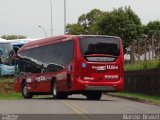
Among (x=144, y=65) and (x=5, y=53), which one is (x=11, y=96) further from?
(x=5, y=53)

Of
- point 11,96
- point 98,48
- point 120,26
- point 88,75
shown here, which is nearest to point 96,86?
point 88,75

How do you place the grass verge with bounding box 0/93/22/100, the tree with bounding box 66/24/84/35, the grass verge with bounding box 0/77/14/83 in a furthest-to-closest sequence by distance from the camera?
the tree with bounding box 66/24/84/35 → the grass verge with bounding box 0/77/14/83 → the grass verge with bounding box 0/93/22/100

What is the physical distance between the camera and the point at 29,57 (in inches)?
1416

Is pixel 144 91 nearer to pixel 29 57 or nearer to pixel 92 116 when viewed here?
pixel 29 57

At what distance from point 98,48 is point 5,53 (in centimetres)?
2407

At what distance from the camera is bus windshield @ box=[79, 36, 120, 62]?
30.6 meters

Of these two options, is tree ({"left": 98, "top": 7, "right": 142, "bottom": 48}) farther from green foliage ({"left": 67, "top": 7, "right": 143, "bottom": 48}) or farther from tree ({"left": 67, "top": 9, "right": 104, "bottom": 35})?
tree ({"left": 67, "top": 9, "right": 104, "bottom": 35})

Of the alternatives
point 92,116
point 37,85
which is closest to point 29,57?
point 37,85

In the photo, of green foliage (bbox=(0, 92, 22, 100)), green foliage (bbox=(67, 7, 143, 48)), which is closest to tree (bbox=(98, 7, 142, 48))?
green foliage (bbox=(67, 7, 143, 48))

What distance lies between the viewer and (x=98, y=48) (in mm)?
30766

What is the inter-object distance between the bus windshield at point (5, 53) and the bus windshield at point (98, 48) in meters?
23.5

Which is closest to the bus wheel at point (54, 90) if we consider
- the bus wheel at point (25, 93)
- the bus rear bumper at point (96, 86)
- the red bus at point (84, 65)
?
the red bus at point (84, 65)

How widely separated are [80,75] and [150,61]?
38.5 feet

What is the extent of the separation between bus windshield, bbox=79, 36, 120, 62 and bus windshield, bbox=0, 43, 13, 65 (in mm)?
23486
